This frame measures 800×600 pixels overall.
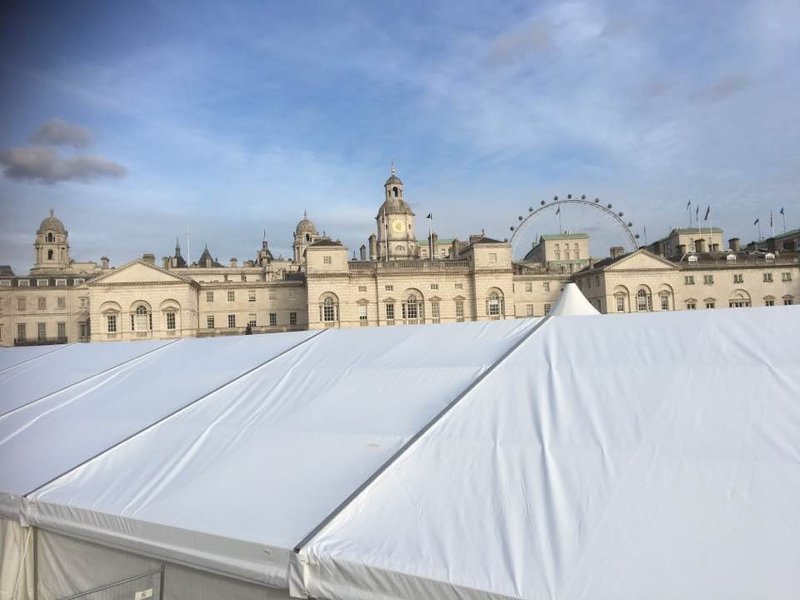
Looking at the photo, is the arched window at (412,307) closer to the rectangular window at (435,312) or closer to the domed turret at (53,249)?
the rectangular window at (435,312)

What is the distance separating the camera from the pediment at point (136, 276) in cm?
6053

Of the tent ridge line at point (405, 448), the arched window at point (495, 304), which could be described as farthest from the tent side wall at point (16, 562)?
the arched window at point (495, 304)

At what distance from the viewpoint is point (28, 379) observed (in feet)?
33.8

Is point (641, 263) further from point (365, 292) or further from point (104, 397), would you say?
point (104, 397)

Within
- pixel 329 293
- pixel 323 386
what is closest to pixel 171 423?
pixel 323 386

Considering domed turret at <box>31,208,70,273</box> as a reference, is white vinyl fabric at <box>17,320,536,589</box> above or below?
below

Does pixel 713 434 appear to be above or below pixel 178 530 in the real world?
above

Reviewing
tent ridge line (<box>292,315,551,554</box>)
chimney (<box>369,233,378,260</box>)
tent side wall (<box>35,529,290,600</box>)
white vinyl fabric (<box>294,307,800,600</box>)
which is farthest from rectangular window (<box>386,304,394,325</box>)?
tent side wall (<box>35,529,290,600</box>)

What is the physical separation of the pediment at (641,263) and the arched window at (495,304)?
1182cm

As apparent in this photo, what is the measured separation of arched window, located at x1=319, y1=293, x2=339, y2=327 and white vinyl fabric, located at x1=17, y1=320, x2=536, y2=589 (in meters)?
54.4

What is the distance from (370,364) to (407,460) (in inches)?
99.1

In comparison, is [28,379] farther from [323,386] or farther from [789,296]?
[789,296]

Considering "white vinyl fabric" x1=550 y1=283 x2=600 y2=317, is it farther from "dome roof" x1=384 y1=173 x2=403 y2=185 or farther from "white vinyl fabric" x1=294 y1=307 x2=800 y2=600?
"dome roof" x1=384 y1=173 x2=403 y2=185

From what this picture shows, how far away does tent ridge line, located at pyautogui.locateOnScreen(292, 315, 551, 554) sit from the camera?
13.7 ft
